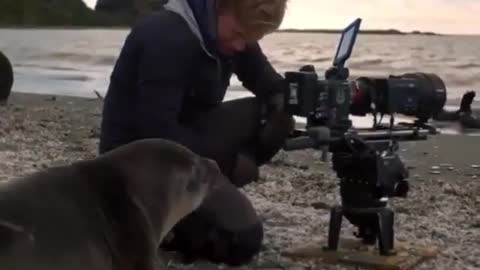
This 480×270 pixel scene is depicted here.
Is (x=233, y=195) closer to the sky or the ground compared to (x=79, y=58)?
closer to the sky

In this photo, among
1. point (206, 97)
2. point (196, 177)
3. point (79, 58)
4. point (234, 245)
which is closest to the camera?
point (196, 177)

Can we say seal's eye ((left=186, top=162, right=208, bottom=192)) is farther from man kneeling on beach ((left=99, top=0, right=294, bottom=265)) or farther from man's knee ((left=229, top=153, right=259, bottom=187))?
man's knee ((left=229, top=153, right=259, bottom=187))

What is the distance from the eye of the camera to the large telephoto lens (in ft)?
14.7

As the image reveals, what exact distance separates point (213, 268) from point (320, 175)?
2.65m

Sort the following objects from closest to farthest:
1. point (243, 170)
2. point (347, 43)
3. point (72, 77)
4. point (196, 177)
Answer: point (196, 177) → point (347, 43) → point (243, 170) → point (72, 77)

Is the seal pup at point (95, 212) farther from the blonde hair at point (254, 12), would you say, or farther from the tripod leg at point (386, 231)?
the tripod leg at point (386, 231)

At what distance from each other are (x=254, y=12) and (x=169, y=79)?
1.51 feet

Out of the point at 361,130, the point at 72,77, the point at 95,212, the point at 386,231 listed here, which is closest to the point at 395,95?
the point at 361,130

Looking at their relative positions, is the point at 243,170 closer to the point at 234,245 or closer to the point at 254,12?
the point at 234,245

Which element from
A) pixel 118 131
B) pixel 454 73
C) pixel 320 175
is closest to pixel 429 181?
pixel 320 175

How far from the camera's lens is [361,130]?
4605 mm

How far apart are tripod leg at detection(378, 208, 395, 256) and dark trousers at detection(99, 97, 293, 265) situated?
1.79 ft

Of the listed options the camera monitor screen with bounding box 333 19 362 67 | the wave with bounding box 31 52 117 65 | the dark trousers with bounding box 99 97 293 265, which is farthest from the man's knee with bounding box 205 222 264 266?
the wave with bounding box 31 52 117 65

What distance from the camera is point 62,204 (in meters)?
3.34
